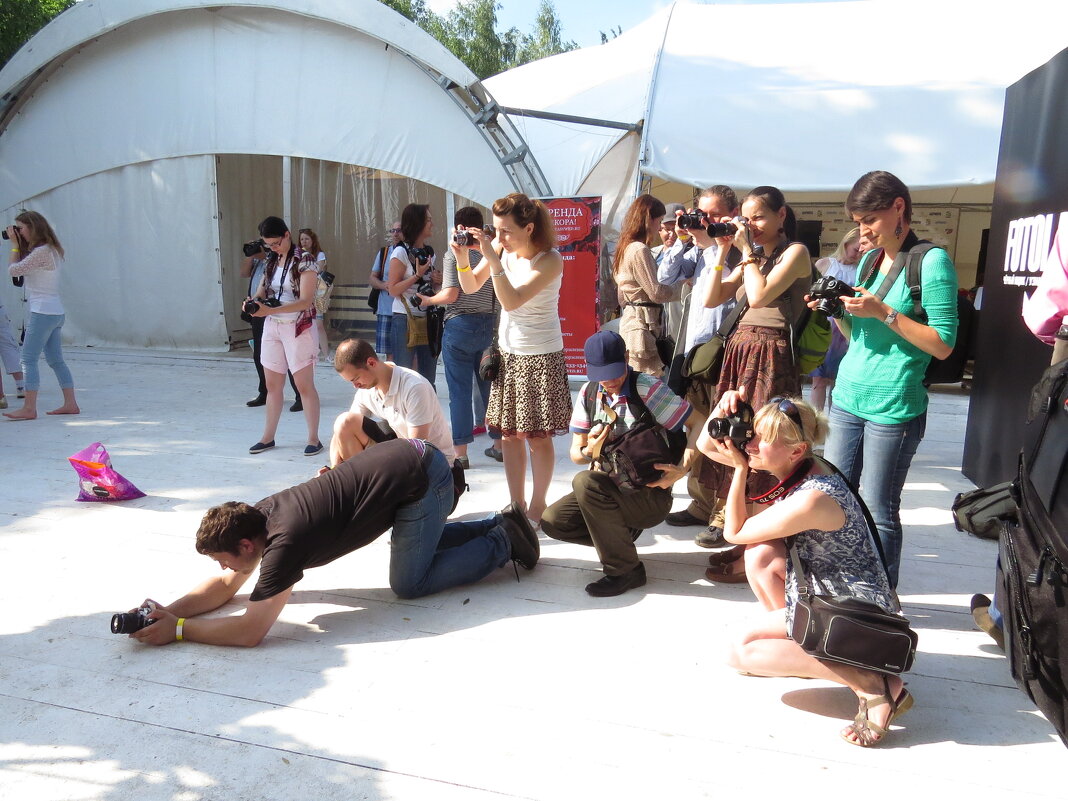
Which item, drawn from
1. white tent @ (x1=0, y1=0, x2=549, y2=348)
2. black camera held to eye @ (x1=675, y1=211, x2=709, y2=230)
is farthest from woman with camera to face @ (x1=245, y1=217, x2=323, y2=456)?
white tent @ (x1=0, y1=0, x2=549, y2=348)

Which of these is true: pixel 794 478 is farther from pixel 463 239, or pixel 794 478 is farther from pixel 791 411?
pixel 463 239

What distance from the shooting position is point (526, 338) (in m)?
3.80

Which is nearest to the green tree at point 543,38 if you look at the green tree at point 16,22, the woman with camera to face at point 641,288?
the green tree at point 16,22

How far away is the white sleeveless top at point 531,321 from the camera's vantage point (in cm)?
377

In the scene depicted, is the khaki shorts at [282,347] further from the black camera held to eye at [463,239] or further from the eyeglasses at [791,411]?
the eyeglasses at [791,411]

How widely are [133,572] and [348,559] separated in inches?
35.7

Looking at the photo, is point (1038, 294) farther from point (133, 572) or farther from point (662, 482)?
point (133, 572)

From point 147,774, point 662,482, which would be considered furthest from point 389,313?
point 147,774

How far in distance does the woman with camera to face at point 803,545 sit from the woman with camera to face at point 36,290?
221 inches

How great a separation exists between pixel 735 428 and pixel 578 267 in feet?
17.1

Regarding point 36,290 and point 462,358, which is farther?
point 36,290

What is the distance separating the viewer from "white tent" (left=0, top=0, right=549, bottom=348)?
905cm

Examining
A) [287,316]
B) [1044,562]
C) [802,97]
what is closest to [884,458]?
[1044,562]

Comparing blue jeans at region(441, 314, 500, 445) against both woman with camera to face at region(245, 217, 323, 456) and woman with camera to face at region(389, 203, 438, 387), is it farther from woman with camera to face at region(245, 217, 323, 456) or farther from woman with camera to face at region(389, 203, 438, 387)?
woman with camera to face at region(245, 217, 323, 456)
